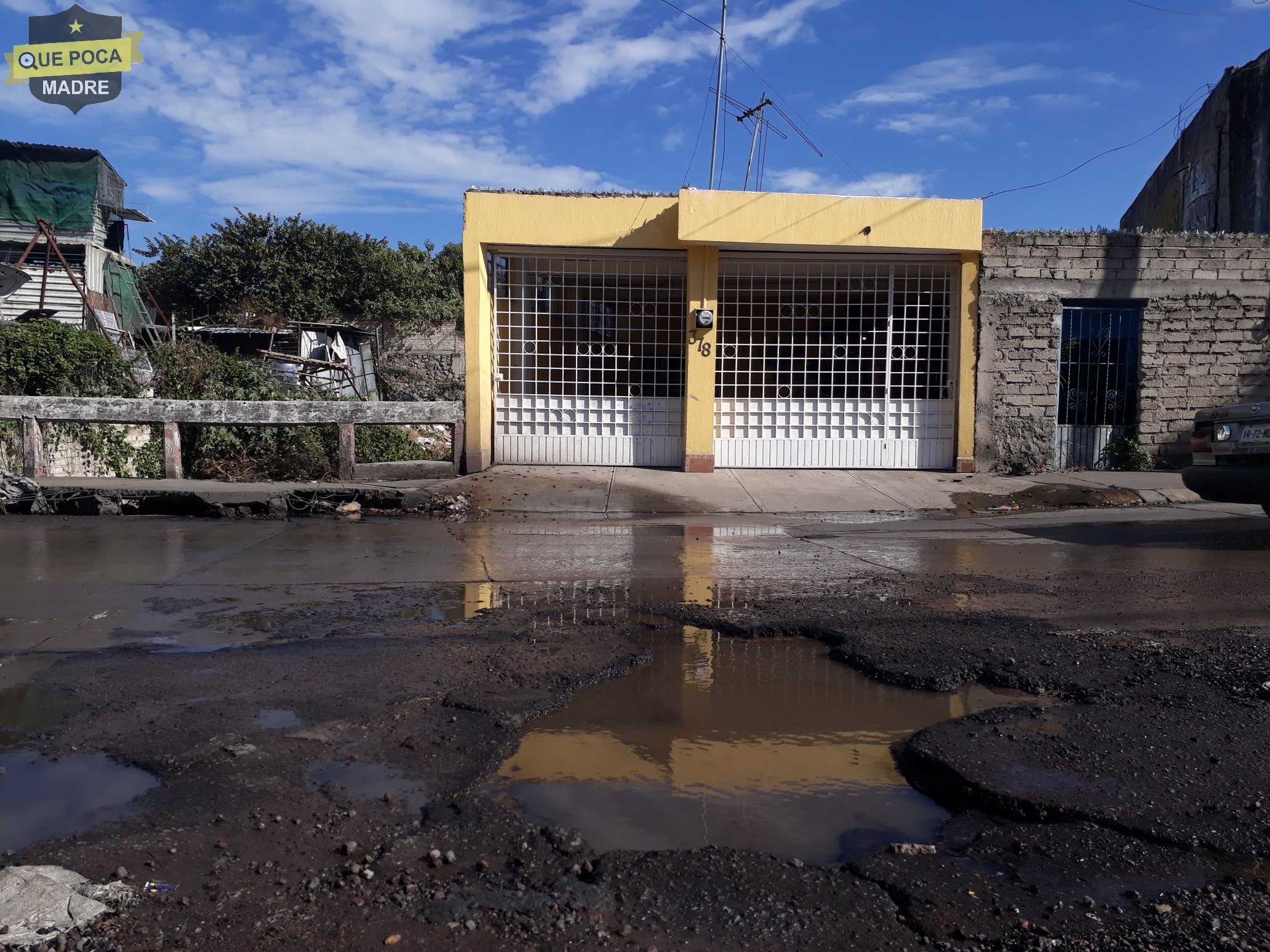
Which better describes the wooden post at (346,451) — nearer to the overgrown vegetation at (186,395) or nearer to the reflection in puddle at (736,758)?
the overgrown vegetation at (186,395)

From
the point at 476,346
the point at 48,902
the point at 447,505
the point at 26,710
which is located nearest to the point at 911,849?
the point at 48,902

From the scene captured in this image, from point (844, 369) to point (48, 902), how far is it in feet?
38.3

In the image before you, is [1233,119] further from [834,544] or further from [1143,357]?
[834,544]

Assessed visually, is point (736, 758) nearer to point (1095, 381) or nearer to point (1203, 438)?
point (1203, 438)

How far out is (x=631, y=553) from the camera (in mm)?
7320

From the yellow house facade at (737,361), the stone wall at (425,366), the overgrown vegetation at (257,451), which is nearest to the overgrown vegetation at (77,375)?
the overgrown vegetation at (257,451)

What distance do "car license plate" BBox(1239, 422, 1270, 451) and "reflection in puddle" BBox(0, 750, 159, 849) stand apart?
786 cm

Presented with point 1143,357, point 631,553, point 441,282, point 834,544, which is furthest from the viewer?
point 441,282

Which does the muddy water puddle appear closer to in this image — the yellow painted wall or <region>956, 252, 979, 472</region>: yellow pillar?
the yellow painted wall

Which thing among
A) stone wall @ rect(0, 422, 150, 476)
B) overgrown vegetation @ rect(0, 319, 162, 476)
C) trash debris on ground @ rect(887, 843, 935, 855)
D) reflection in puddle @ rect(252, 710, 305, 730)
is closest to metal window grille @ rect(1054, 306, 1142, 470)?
trash debris on ground @ rect(887, 843, 935, 855)

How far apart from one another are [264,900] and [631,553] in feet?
17.1

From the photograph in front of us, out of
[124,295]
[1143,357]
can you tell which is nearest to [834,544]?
[1143,357]

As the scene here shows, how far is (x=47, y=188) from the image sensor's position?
23766 mm

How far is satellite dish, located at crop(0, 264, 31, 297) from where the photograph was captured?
2107 centimetres
